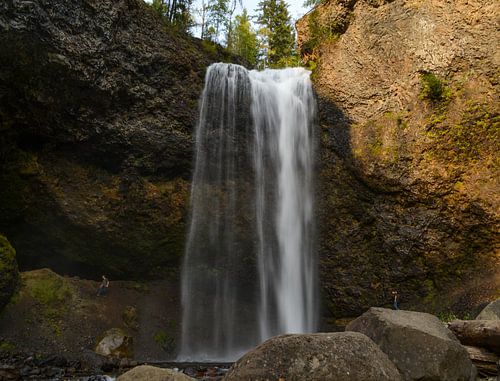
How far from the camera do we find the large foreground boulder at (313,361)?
501 cm

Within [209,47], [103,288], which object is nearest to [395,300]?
[103,288]

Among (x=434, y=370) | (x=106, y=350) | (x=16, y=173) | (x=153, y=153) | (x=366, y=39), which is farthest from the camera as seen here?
(x=366, y=39)

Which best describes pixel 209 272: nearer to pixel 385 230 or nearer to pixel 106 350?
pixel 106 350

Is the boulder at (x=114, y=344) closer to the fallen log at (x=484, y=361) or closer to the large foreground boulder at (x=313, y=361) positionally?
the large foreground boulder at (x=313, y=361)

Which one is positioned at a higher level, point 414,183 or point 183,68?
point 183,68

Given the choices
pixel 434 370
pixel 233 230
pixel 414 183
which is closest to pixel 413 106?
pixel 414 183

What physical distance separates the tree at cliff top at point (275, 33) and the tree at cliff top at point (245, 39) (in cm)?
115

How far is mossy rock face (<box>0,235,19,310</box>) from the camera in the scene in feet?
48.7

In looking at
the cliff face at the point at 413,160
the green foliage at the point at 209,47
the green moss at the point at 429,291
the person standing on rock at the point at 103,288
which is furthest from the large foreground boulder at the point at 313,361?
the green foliage at the point at 209,47

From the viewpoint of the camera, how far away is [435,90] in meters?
18.2

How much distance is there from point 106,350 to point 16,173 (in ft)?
28.0

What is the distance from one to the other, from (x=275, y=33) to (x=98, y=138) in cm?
2972

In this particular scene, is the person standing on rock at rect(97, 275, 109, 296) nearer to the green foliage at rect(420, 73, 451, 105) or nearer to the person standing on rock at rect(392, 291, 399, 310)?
the person standing on rock at rect(392, 291, 399, 310)

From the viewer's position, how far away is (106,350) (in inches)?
601
